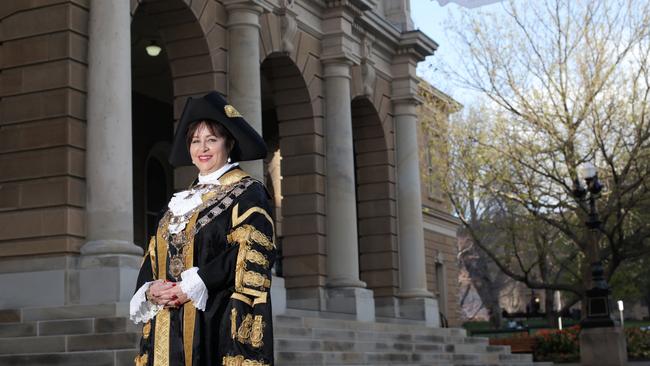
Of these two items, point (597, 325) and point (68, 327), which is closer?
point (68, 327)

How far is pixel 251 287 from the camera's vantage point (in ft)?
13.8

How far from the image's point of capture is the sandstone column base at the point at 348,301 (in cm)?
1991

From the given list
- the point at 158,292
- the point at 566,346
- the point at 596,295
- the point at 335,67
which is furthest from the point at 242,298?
the point at 566,346

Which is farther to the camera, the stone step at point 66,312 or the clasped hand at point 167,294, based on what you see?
the stone step at point 66,312

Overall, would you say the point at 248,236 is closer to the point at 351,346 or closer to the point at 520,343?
the point at 351,346

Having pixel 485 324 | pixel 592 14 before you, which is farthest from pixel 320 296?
pixel 485 324

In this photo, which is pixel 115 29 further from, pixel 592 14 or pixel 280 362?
pixel 592 14

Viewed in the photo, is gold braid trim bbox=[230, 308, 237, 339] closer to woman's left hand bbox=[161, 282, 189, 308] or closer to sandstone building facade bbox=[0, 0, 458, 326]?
woman's left hand bbox=[161, 282, 189, 308]

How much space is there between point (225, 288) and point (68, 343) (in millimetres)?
7882

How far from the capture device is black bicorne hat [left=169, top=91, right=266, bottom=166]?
4.44 meters

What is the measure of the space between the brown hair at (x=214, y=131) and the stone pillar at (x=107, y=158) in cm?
832

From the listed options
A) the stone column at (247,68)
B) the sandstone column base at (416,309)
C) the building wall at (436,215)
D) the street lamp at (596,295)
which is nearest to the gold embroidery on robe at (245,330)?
the stone column at (247,68)

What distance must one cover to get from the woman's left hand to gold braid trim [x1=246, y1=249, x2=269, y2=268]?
334 millimetres

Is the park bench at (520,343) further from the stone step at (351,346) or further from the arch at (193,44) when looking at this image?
the arch at (193,44)
